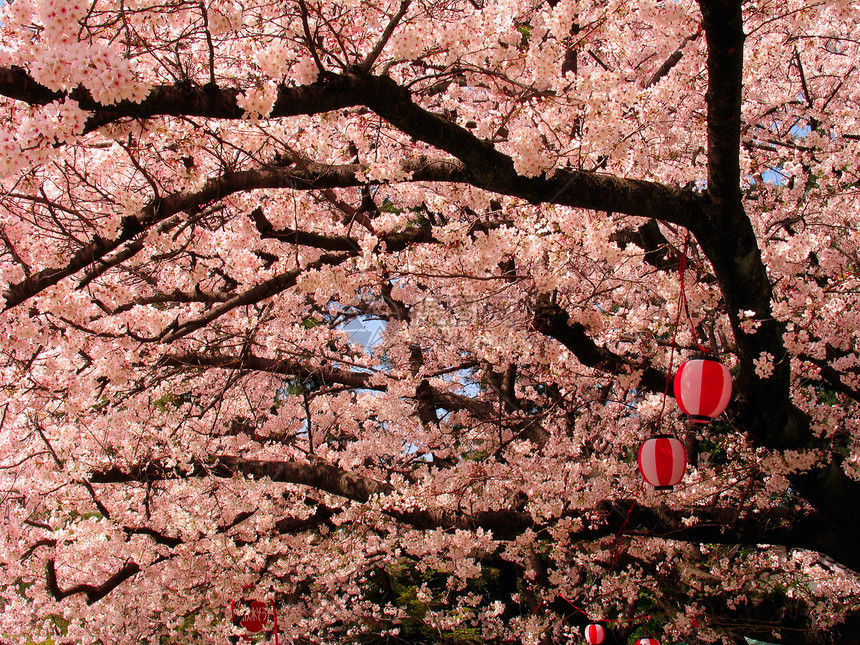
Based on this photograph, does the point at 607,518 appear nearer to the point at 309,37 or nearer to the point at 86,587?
the point at 309,37

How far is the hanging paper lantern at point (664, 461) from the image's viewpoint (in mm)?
4012

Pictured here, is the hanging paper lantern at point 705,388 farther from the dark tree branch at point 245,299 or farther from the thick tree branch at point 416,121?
the dark tree branch at point 245,299

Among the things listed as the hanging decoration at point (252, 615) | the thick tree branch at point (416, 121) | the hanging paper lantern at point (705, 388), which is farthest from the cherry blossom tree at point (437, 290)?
the hanging paper lantern at point (705, 388)

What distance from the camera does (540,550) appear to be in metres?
7.57

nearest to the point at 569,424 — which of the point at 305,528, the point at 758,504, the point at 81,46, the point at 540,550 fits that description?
the point at 540,550

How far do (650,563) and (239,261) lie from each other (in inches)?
234

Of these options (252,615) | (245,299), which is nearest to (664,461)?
(245,299)

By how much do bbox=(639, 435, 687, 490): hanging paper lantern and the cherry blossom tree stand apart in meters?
0.49

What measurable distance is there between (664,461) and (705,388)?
801 millimetres

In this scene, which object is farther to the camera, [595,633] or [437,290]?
[437,290]

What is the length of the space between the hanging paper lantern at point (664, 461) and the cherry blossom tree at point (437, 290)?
1.61ft

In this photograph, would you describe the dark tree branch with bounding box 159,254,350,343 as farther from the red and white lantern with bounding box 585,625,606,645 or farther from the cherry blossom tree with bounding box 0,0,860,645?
the red and white lantern with bounding box 585,625,606,645

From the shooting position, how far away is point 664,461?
158 inches

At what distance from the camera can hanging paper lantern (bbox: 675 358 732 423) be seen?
345cm
